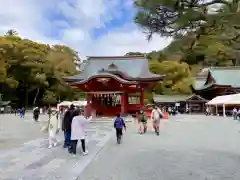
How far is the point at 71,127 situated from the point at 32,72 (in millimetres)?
53307

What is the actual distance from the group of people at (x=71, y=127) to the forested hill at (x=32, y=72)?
45.6m

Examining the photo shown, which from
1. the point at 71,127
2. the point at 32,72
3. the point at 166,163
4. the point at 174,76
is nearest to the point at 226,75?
the point at 174,76

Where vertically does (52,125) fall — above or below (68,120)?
below

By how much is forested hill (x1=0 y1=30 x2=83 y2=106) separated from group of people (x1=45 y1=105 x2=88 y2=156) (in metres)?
45.6

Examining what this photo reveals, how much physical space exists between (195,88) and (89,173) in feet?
175

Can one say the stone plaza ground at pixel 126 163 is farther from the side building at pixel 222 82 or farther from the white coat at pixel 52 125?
the side building at pixel 222 82

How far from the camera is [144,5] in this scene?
5844 millimetres

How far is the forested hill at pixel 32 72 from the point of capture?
61000 millimetres

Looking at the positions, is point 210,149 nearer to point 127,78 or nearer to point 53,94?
point 127,78

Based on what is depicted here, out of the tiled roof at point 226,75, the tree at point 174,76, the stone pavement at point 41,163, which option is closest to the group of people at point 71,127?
the stone pavement at point 41,163

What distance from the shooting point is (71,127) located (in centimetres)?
1099

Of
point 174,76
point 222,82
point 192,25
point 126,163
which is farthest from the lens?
point 174,76

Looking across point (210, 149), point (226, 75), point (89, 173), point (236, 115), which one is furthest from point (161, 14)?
point (226, 75)

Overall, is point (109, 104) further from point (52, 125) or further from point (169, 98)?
point (169, 98)
